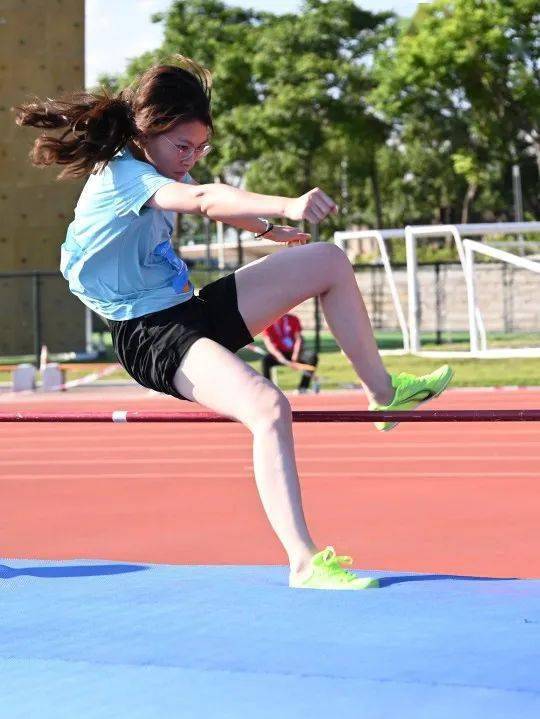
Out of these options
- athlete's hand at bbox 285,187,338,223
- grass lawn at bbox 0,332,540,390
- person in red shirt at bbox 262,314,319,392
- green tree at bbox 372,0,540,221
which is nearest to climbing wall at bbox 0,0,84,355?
grass lawn at bbox 0,332,540,390

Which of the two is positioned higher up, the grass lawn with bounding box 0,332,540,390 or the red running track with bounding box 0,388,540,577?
the red running track with bounding box 0,388,540,577

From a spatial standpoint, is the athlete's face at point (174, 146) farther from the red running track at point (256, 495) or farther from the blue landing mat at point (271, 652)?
the red running track at point (256, 495)

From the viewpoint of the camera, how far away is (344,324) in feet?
13.5

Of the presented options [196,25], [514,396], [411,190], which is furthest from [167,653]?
[411,190]

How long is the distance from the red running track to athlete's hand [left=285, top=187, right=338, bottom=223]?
3339 millimetres

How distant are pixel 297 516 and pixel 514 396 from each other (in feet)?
42.8

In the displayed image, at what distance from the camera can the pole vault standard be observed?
4.20 metres

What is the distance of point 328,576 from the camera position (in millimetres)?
3729

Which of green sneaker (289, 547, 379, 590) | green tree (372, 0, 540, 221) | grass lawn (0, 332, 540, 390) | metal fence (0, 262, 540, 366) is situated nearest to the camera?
green sneaker (289, 547, 379, 590)

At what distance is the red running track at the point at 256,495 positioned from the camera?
7027mm

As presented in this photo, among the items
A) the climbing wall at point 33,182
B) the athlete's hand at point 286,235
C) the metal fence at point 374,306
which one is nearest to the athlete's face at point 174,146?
the athlete's hand at point 286,235

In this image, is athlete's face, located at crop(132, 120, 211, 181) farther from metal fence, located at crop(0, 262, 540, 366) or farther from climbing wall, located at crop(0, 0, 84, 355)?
climbing wall, located at crop(0, 0, 84, 355)

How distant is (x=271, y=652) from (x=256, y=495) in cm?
621

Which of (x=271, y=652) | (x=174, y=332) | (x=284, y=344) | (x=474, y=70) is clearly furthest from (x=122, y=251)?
(x=474, y=70)
